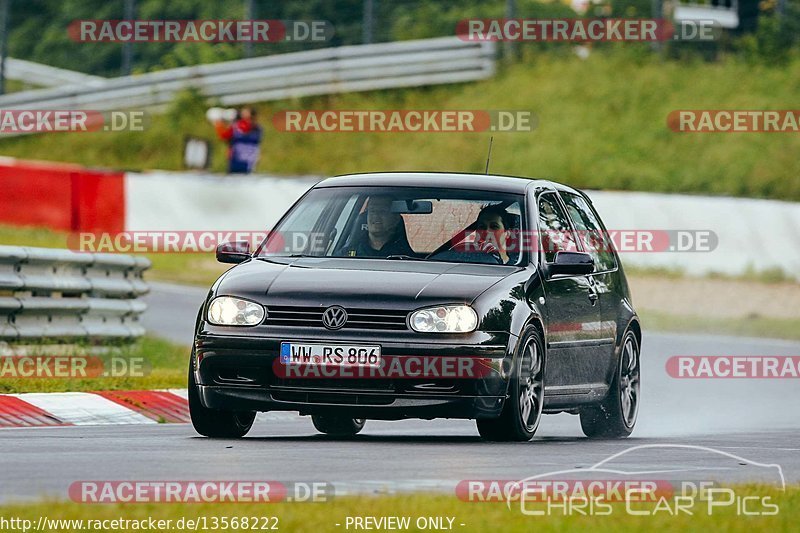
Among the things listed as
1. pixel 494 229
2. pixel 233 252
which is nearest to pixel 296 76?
pixel 233 252

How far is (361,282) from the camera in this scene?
10.2 metres

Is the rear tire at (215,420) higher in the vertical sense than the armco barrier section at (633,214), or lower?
lower

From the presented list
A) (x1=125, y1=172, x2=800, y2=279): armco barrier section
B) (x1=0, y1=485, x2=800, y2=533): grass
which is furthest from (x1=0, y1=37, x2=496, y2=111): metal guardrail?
(x1=0, y1=485, x2=800, y2=533): grass

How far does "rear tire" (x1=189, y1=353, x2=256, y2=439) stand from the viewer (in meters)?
10.4

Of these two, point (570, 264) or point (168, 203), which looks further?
point (168, 203)

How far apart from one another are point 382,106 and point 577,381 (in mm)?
24893

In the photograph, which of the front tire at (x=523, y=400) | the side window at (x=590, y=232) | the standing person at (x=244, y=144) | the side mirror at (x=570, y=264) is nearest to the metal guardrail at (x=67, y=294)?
the side window at (x=590, y=232)

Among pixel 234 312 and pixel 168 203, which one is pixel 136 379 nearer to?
pixel 234 312

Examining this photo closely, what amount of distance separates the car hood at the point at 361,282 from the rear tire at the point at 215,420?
607mm

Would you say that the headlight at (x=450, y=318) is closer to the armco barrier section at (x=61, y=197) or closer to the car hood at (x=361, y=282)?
the car hood at (x=361, y=282)

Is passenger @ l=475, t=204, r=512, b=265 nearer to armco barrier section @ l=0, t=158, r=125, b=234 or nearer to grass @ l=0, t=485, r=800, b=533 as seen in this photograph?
grass @ l=0, t=485, r=800, b=533

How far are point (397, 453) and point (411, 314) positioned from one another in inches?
30.9

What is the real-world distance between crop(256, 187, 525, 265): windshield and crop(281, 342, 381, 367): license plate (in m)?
1.03

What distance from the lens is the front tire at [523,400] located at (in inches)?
402
